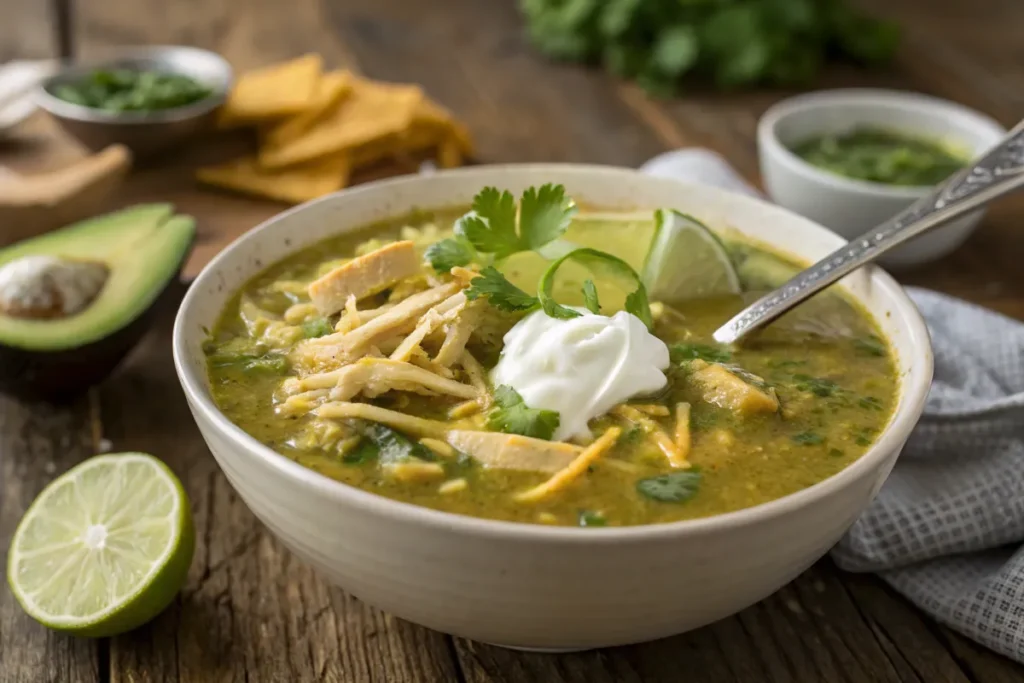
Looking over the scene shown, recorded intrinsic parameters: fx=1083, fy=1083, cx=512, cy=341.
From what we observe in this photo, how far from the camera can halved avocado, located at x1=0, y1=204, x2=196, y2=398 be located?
9.11ft

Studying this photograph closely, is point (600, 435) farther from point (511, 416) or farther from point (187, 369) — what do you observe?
point (187, 369)

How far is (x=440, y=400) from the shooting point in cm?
225

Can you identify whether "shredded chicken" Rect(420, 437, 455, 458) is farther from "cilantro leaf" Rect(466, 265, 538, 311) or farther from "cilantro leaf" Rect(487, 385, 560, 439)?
"cilantro leaf" Rect(466, 265, 538, 311)

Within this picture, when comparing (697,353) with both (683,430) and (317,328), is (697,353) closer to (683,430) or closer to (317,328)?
(683,430)

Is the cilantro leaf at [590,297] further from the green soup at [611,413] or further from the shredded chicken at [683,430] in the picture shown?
the shredded chicken at [683,430]

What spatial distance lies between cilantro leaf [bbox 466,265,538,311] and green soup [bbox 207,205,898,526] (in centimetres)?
6

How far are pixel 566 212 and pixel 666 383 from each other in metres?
0.49

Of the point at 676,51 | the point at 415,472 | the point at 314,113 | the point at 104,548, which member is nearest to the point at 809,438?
Answer: the point at 415,472

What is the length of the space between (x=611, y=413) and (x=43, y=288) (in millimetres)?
1553

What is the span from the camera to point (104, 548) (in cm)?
226

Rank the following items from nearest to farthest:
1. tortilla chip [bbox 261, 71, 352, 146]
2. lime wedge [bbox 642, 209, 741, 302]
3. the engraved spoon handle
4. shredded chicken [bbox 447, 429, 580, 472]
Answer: shredded chicken [bbox 447, 429, 580, 472]
the engraved spoon handle
lime wedge [bbox 642, 209, 741, 302]
tortilla chip [bbox 261, 71, 352, 146]

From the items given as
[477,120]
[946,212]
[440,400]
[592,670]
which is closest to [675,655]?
[592,670]

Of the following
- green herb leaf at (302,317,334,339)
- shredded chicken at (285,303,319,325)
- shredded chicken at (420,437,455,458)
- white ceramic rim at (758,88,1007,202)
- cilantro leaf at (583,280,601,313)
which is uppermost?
cilantro leaf at (583,280,601,313)

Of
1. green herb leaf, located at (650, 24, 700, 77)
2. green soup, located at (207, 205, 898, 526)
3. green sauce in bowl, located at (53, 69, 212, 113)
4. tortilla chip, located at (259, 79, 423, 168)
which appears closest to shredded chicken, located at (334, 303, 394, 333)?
green soup, located at (207, 205, 898, 526)
